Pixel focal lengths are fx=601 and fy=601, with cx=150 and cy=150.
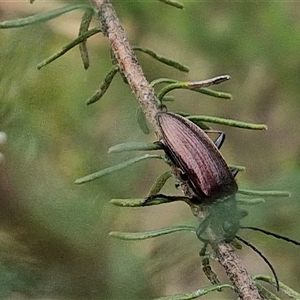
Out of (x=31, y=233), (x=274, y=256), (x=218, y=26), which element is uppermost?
(x=218, y=26)

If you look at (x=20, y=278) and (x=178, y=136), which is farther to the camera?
(x=20, y=278)

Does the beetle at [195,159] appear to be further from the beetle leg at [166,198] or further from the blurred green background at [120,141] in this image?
the blurred green background at [120,141]

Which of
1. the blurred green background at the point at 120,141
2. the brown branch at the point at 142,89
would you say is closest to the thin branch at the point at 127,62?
the brown branch at the point at 142,89

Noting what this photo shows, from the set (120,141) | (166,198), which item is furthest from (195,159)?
(120,141)

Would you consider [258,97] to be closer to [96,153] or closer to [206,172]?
[96,153]

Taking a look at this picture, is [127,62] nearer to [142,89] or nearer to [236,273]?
[142,89]

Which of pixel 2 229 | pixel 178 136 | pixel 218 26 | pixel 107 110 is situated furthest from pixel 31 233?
pixel 218 26

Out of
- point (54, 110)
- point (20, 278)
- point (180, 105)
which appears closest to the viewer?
point (20, 278)
